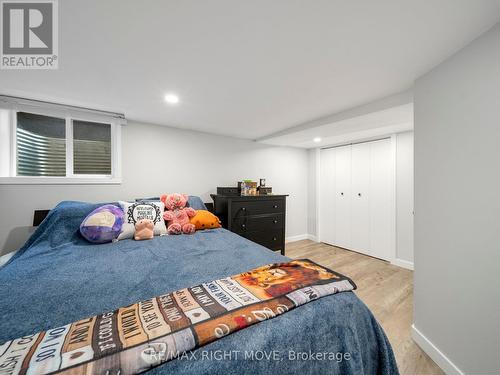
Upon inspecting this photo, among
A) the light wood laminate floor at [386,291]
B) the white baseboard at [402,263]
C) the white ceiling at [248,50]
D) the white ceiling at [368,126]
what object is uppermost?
the white ceiling at [248,50]

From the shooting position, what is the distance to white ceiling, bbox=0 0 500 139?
3.04ft

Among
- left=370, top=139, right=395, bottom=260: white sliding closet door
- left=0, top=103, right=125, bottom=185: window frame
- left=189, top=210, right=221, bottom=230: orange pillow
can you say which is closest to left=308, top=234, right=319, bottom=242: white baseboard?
left=370, top=139, right=395, bottom=260: white sliding closet door

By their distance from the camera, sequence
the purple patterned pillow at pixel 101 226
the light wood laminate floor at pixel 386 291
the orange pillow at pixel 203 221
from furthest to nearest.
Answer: the orange pillow at pixel 203 221 < the purple patterned pillow at pixel 101 226 < the light wood laminate floor at pixel 386 291

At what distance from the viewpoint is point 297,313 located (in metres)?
0.76

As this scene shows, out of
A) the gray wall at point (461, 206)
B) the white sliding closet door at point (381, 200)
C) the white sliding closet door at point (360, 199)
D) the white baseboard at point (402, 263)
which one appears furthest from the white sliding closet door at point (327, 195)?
the gray wall at point (461, 206)

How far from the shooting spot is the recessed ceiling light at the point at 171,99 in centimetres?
183

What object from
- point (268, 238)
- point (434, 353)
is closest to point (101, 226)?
point (268, 238)

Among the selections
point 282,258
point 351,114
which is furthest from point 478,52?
point 282,258

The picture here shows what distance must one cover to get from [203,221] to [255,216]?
103 cm

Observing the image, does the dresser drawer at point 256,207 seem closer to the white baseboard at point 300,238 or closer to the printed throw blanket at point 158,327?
the white baseboard at point 300,238

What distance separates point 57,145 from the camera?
216 centimetres

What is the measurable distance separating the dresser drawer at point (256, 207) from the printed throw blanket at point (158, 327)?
1.76 m

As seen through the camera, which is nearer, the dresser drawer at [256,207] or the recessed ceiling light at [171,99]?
the recessed ceiling light at [171,99]

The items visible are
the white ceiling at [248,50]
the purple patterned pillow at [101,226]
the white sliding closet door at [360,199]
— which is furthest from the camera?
the white sliding closet door at [360,199]
